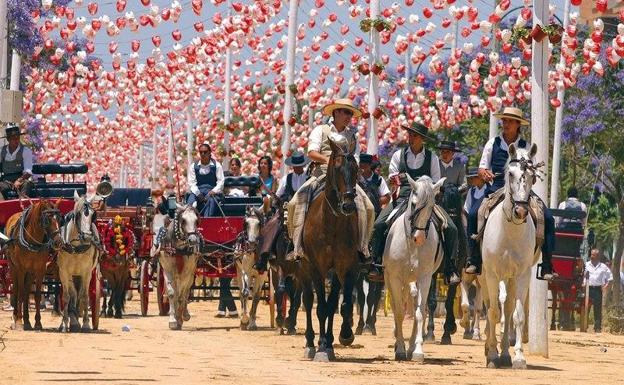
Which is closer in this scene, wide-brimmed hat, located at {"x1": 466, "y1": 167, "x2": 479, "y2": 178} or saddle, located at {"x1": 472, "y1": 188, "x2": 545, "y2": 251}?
saddle, located at {"x1": 472, "y1": 188, "x2": 545, "y2": 251}

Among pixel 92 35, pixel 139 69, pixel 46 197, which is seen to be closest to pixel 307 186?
pixel 46 197

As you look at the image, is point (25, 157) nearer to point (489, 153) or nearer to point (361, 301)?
point (361, 301)

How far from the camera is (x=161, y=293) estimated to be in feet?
109

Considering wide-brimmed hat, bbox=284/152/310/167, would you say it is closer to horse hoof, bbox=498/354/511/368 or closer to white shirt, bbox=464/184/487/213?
white shirt, bbox=464/184/487/213

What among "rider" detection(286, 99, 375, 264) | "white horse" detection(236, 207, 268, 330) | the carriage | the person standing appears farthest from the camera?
the person standing

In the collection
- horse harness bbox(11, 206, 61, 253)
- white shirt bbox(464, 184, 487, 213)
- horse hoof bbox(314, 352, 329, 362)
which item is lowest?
horse hoof bbox(314, 352, 329, 362)

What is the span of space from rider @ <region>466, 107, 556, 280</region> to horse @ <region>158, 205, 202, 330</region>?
26.2 ft

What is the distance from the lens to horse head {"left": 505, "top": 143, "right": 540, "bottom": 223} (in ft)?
63.7

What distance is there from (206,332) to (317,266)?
7.06 m

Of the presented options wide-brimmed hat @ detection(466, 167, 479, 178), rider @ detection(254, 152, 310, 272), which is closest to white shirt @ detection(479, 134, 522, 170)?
rider @ detection(254, 152, 310, 272)

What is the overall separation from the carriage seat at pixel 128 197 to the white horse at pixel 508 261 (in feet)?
66.8

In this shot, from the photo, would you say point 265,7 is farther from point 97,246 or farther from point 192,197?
point 97,246

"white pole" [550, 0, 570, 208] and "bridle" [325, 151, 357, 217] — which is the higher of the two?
"white pole" [550, 0, 570, 208]

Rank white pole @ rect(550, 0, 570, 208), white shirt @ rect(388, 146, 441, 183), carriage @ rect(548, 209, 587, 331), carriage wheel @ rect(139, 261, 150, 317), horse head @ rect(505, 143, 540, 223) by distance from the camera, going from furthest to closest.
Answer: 1. white pole @ rect(550, 0, 570, 208)
2. carriage wheel @ rect(139, 261, 150, 317)
3. carriage @ rect(548, 209, 587, 331)
4. white shirt @ rect(388, 146, 441, 183)
5. horse head @ rect(505, 143, 540, 223)
